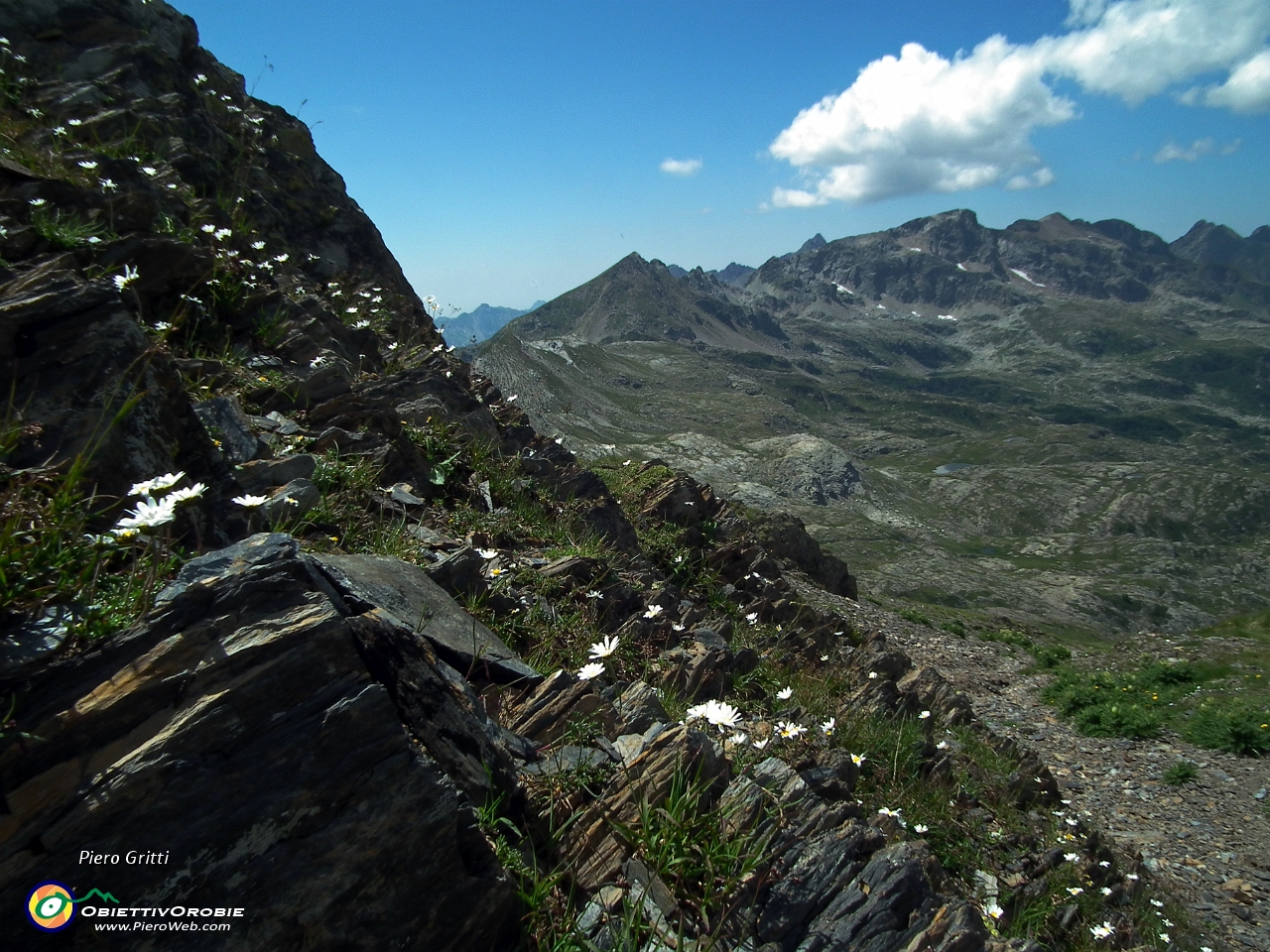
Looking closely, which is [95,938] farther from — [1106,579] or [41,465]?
[1106,579]

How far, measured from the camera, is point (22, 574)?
9.97 feet

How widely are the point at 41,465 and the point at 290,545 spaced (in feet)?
6.06

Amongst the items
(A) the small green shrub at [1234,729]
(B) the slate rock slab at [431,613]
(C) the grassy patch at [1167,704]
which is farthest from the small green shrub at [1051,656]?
(B) the slate rock slab at [431,613]

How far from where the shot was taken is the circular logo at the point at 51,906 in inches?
100.0

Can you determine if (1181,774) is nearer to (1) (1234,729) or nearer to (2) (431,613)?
(1) (1234,729)

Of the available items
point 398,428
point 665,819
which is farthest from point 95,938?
point 398,428

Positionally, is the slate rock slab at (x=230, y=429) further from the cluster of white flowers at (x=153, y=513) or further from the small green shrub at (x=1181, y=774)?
the small green shrub at (x=1181, y=774)

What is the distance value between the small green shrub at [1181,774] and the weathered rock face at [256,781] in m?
19.5

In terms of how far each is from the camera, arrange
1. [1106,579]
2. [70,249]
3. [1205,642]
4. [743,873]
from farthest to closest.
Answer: [1106,579] < [1205,642] < [70,249] < [743,873]

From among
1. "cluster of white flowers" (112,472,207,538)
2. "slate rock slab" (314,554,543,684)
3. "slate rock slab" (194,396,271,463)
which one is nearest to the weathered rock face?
"cluster of white flowers" (112,472,207,538)

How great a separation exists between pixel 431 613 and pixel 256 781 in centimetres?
211

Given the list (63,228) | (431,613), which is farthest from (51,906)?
(63,228)

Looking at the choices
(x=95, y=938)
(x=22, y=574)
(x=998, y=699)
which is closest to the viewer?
(x=95, y=938)

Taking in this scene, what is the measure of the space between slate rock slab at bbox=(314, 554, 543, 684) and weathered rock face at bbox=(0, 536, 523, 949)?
3.62 feet
